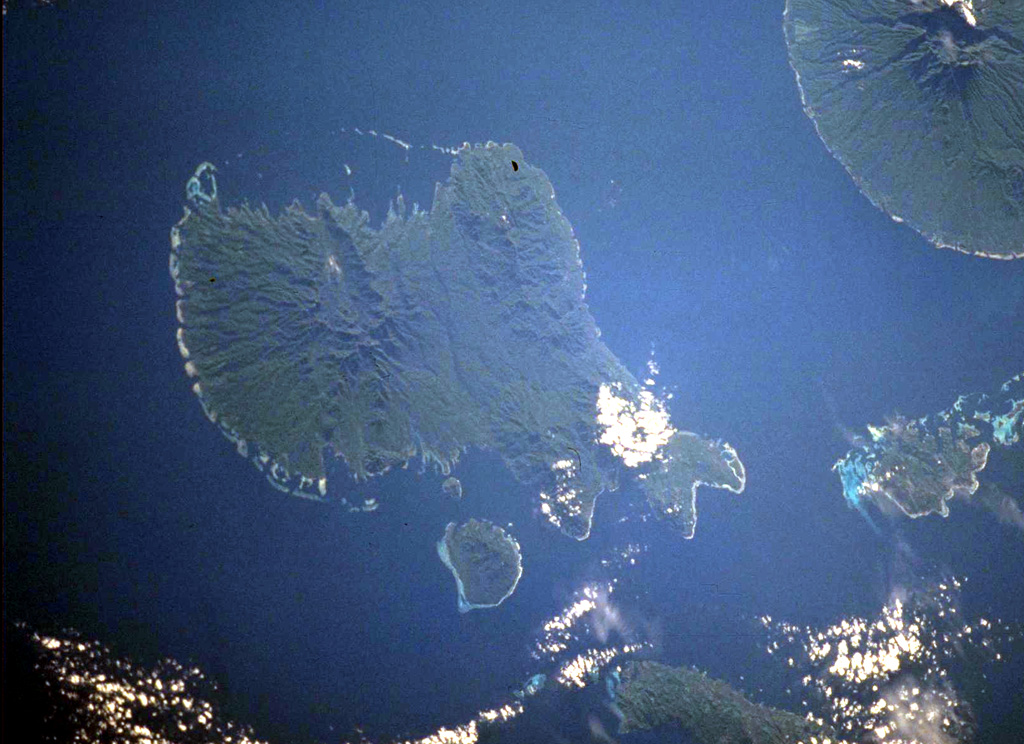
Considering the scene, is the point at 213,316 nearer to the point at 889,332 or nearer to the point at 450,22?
the point at 450,22

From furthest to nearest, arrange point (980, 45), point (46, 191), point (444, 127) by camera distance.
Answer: point (980, 45) → point (444, 127) → point (46, 191)

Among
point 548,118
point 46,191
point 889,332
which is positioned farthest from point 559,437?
point 46,191

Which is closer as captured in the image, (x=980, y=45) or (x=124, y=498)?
(x=124, y=498)

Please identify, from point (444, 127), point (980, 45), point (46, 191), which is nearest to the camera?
point (46, 191)

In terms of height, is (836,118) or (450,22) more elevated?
(836,118)

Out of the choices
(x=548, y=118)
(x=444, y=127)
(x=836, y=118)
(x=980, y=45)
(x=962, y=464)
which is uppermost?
(x=980, y=45)

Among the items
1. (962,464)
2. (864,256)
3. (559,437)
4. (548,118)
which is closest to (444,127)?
(548,118)
